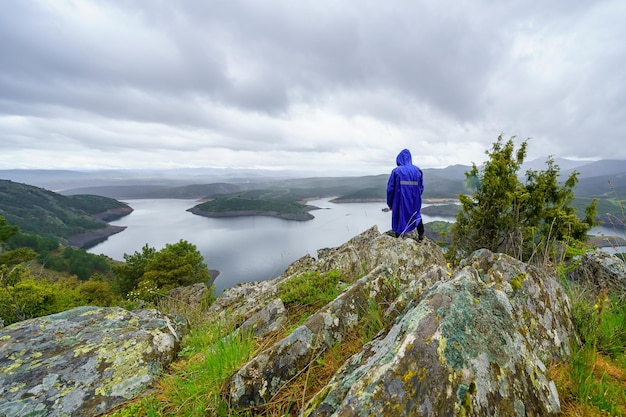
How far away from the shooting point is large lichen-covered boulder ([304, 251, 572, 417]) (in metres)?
1.52

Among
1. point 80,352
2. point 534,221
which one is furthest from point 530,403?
point 534,221

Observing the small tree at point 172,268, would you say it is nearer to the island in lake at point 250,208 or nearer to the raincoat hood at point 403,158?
the raincoat hood at point 403,158

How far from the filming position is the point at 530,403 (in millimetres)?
1678

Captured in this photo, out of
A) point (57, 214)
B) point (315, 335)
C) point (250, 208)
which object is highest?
point (315, 335)

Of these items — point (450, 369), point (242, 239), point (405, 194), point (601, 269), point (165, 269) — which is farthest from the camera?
point (242, 239)

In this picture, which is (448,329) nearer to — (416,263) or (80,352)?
(80,352)

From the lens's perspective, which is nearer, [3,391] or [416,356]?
[416,356]

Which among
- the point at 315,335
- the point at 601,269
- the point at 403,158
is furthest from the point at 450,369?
the point at 403,158

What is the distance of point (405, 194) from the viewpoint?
8.16 meters

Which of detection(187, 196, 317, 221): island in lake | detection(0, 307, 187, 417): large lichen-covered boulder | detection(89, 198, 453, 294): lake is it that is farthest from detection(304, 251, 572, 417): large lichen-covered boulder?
detection(187, 196, 317, 221): island in lake

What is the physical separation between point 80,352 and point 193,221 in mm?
173699

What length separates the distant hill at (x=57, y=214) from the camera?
4934 inches

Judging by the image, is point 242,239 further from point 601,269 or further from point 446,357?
point 446,357

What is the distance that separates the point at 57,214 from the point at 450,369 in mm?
208505
